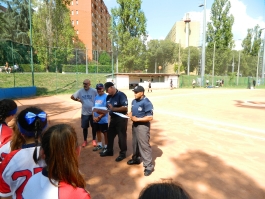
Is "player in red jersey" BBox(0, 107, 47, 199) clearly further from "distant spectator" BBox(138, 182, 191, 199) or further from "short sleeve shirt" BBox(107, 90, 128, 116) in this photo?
"short sleeve shirt" BBox(107, 90, 128, 116)

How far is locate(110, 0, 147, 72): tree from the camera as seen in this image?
124ft

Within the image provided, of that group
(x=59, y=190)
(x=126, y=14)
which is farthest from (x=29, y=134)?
(x=126, y=14)

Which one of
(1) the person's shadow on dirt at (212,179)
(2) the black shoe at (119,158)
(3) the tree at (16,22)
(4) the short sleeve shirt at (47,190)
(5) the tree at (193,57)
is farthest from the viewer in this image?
(5) the tree at (193,57)

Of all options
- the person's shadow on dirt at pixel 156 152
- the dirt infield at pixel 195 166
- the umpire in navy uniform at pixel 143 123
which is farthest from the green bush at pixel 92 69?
the umpire in navy uniform at pixel 143 123

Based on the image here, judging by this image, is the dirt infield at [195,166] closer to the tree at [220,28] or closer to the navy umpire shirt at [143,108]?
the navy umpire shirt at [143,108]

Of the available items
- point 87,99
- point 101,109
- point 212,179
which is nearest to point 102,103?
point 101,109

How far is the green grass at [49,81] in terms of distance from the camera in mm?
19234

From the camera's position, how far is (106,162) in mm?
4508

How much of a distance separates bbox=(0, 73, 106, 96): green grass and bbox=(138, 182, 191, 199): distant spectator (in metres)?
20.3

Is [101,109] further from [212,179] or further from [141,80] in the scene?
[141,80]

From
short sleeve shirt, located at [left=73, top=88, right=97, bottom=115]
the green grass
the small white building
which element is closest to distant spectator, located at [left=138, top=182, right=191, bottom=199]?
short sleeve shirt, located at [left=73, top=88, right=97, bottom=115]

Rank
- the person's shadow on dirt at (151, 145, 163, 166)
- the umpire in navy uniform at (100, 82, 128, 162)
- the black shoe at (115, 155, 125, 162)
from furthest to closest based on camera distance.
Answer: the person's shadow on dirt at (151, 145, 163, 166) → the black shoe at (115, 155, 125, 162) → the umpire in navy uniform at (100, 82, 128, 162)

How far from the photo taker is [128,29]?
39000mm

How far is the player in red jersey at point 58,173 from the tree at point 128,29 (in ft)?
126
